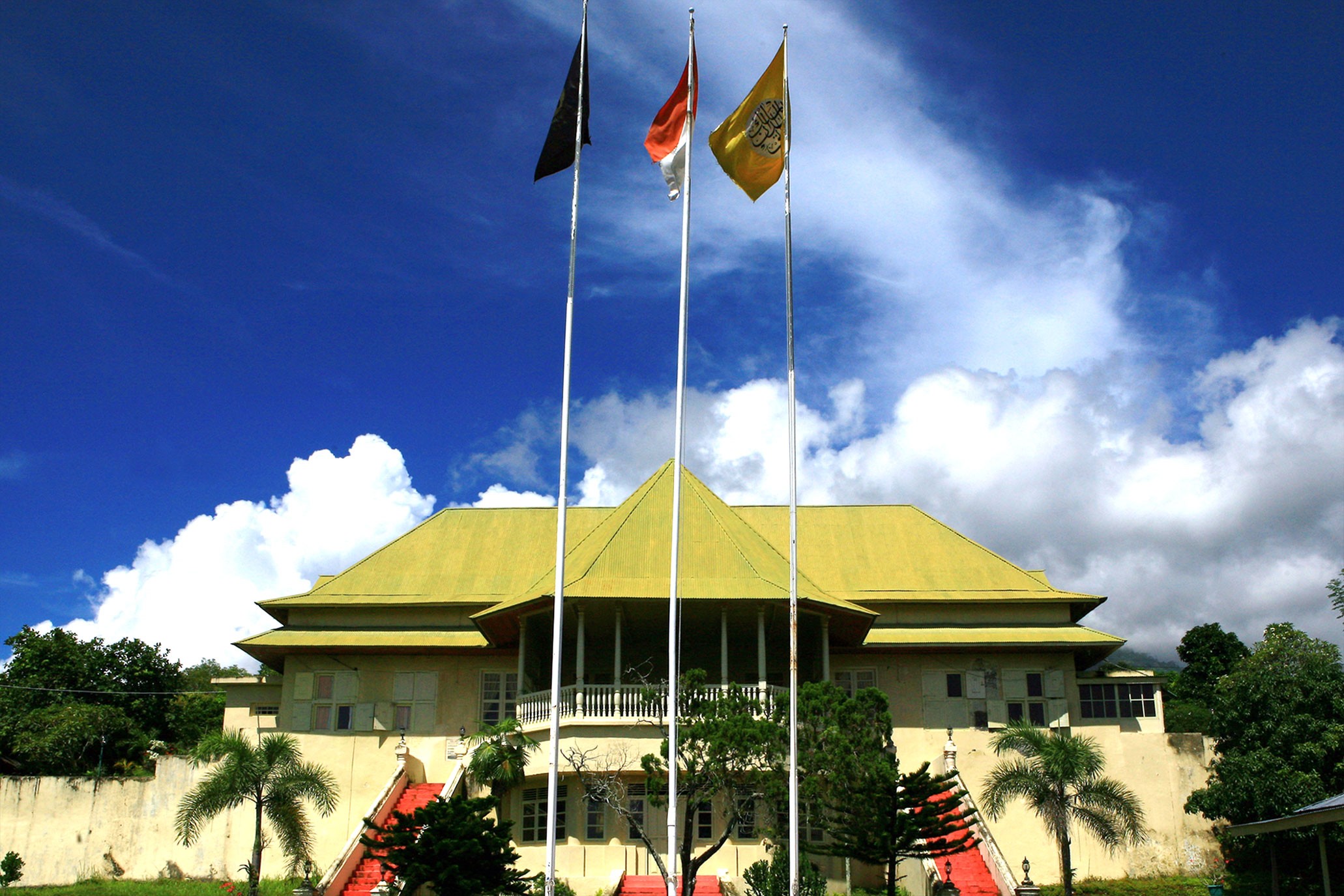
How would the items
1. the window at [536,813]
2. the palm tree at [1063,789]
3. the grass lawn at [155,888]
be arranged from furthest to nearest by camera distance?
1. the grass lawn at [155,888]
2. the window at [536,813]
3. the palm tree at [1063,789]

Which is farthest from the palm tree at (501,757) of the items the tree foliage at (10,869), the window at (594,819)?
the tree foliage at (10,869)

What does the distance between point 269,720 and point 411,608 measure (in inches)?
246

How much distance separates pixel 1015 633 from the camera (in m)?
31.5

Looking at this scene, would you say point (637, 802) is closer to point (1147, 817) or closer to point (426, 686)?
point (426, 686)

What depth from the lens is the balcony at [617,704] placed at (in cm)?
2517

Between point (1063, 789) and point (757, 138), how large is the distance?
606 inches

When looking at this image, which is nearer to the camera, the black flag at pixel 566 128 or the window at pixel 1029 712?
the black flag at pixel 566 128

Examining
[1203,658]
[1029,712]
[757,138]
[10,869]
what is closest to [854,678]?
[1029,712]

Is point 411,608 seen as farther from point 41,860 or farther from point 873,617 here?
point 873,617

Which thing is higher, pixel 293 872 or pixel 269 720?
pixel 269 720

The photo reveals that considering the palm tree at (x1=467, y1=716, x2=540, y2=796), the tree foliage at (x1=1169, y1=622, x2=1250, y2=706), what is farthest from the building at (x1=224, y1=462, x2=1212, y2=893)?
the tree foliage at (x1=1169, y1=622, x2=1250, y2=706)

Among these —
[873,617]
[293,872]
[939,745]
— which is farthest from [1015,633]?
[293,872]

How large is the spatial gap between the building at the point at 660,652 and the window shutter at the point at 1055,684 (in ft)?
0.18

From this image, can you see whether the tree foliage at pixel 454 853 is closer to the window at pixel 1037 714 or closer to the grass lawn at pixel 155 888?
the grass lawn at pixel 155 888
